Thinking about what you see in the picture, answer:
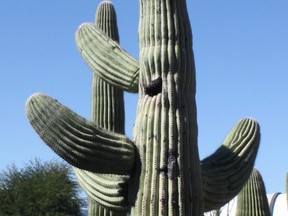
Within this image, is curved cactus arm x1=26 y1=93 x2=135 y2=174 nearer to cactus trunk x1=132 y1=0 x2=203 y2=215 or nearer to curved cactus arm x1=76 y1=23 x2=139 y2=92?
cactus trunk x1=132 y1=0 x2=203 y2=215

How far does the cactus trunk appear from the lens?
639 centimetres

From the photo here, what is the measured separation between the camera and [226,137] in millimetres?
7562

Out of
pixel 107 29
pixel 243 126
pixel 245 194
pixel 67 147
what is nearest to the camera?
pixel 67 147

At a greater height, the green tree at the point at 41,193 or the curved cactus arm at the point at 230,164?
the green tree at the point at 41,193

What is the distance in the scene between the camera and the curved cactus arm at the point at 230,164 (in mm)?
7094

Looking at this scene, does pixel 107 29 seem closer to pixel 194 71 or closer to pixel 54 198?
pixel 194 71

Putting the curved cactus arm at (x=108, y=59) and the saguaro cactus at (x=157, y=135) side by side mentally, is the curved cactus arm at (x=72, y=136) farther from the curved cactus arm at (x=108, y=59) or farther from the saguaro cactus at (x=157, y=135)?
the curved cactus arm at (x=108, y=59)

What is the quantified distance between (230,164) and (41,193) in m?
18.3

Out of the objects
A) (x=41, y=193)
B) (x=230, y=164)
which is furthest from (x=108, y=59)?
(x=41, y=193)

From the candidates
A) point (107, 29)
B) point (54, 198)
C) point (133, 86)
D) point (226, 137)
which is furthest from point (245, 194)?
point (54, 198)

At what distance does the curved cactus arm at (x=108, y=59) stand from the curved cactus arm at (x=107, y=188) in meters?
0.90

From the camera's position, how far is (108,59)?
732 cm

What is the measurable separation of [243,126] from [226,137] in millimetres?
205

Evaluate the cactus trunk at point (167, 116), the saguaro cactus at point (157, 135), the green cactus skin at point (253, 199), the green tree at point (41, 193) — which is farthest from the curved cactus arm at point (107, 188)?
the green tree at point (41, 193)
